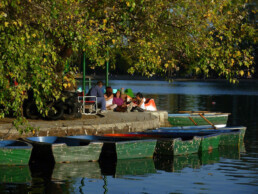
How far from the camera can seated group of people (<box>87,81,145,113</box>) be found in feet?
80.9

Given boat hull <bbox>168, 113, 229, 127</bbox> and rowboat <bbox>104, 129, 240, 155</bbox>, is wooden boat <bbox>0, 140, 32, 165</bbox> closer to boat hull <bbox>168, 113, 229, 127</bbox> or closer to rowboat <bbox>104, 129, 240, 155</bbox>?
rowboat <bbox>104, 129, 240, 155</bbox>

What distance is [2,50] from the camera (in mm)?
15234

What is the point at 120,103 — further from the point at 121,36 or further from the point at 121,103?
the point at 121,36

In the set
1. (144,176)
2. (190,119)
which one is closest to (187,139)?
(144,176)

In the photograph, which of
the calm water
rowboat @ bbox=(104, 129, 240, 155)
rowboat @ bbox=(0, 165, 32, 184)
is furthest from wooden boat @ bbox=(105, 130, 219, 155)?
rowboat @ bbox=(0, 165, 32, 184)

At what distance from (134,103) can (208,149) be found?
8.00 metres

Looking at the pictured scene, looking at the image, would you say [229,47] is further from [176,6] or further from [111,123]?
[111,123]

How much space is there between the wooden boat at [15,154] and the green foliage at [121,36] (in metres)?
0.95

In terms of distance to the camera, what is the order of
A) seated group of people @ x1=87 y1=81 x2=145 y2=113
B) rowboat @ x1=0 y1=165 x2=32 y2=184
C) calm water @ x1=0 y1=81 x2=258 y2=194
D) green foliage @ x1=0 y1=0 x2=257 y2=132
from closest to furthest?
calm water @ x1=0 y1=81 x2=258 y2=194 < rowboat @ x1=0 y1=165 x2=32 y2=184 < green foliage @ x1=0 y1=0 x2=257 y2=132 < seated group of people @ x1=87 y1=81 x2=145 y2=113

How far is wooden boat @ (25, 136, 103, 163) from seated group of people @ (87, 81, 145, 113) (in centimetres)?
713

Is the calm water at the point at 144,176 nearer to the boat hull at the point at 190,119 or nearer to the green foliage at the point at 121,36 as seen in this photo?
the green foliage at the point at 121,36

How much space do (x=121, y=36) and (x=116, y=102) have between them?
5.50 metres

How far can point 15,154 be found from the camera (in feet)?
52.4

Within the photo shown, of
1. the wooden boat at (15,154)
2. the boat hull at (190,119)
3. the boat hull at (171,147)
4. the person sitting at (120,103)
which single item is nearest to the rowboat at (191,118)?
the boat hull at (190,119)
